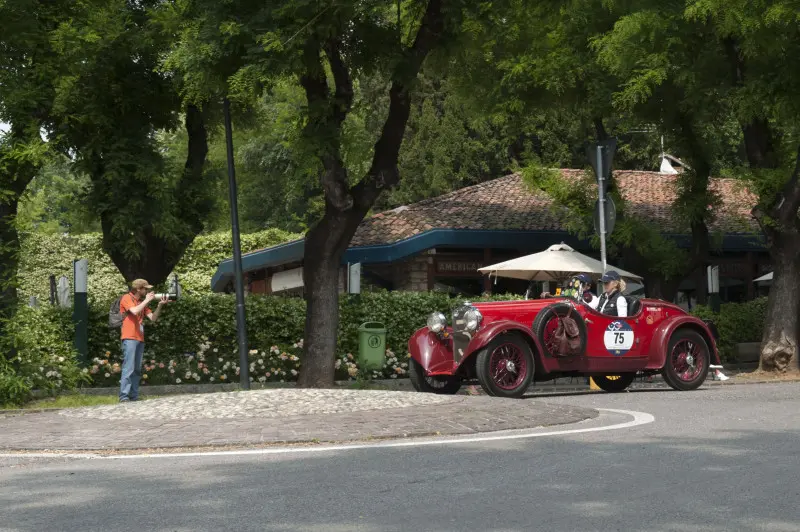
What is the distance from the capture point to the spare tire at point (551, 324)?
54.7 ft

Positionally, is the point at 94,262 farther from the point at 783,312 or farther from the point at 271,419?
the point at 271,419

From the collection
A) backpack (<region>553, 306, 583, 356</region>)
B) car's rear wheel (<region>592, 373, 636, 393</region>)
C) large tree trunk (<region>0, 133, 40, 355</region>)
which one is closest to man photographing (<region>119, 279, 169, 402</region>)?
large tree trunk (<region>0, 133, 40, 355</region>)

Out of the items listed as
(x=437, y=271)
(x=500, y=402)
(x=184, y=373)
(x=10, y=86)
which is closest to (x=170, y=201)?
(x=184, y=373)

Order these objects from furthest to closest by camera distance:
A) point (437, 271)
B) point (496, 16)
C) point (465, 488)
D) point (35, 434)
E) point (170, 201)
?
point (437, 271), point (170, 201), point (496, 16), point (35, 434), point (465, 488)

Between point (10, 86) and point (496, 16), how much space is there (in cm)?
784

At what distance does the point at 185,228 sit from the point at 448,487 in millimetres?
18133

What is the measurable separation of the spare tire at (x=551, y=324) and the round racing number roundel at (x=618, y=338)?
620 millimetres

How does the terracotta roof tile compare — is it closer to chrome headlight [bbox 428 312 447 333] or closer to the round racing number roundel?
the round racing number roundel

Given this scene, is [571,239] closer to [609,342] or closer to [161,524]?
[609,342]

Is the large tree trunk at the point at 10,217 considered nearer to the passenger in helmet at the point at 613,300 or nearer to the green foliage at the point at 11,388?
the green foliage at the point at 11,388

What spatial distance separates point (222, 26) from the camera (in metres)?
17.6

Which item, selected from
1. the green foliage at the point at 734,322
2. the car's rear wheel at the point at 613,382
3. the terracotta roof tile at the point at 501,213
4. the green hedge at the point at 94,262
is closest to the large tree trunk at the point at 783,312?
the green foliage at the point at 734,322

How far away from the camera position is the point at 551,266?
24688 mm

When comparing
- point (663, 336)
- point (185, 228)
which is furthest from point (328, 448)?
point (185, 228)
